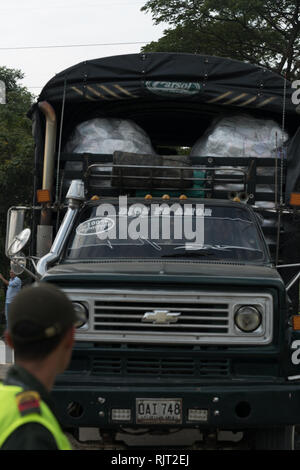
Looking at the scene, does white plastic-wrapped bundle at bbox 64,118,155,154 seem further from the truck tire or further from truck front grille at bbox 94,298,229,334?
the truck tire

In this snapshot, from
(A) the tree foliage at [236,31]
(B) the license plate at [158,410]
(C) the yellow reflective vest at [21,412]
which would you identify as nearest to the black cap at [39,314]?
(C) the yellow reflective vest at [21,412]

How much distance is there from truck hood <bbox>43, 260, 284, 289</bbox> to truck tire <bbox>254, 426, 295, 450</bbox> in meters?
1.06

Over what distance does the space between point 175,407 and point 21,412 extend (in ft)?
10.1

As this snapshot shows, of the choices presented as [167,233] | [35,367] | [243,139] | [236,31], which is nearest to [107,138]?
[243,139]

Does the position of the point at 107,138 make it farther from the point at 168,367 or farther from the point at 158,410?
the point at 158,410

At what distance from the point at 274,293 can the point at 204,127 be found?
149 inches

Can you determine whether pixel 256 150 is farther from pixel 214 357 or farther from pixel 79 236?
pixel 214 357

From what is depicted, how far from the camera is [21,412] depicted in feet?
6.79

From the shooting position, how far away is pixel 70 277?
209 inches

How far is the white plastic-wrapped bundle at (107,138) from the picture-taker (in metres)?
7.72

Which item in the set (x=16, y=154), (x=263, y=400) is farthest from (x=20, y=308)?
(x=16, y=154)

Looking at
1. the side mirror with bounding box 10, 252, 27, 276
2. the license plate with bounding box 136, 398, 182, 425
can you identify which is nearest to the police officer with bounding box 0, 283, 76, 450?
the license plate with bounding box 136, 398, 182, 425

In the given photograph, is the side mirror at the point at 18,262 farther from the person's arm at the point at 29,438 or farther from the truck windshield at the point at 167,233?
the person's arm at the point at 29,438

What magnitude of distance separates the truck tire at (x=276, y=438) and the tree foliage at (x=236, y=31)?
54.4 feet
